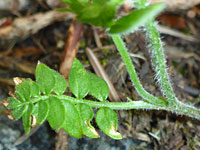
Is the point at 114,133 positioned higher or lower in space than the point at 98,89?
lower

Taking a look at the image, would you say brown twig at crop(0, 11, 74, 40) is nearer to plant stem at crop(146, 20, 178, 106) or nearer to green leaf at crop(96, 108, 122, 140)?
plant stem at crop(146, 20, 178, 106)

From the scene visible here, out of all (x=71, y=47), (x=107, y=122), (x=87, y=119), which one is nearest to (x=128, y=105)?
(x=107, y=122)

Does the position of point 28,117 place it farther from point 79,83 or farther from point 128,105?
point 128,105

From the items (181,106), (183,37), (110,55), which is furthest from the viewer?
(183,37)

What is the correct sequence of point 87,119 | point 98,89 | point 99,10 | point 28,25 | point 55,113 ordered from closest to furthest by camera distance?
1. point 99,10
2. point 55,113
3. point 87,119
4. point 98,89
5. point 28,25

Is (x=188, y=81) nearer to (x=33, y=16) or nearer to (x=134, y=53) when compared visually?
(x=134, y=53)

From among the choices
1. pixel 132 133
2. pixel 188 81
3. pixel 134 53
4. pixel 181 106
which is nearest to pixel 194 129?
pixel 181 106

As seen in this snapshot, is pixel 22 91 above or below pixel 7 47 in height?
below
